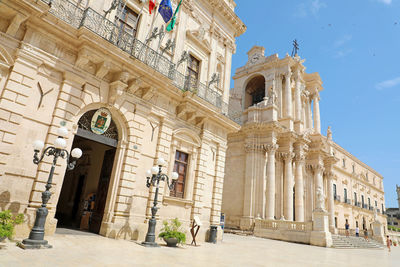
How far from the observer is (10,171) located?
749 cm

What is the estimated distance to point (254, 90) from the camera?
1242 inches

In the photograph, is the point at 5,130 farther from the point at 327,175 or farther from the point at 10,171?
the point at 327,175

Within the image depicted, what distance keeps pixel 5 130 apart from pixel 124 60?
4249mm

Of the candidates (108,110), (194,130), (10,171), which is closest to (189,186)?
A: (194,130)

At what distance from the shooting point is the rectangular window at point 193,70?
13750 mm

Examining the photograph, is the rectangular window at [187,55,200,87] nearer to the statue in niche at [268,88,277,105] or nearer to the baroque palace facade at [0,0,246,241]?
the baroque palace facade at [0,0,246,241]

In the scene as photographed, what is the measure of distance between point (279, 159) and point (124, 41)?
18822mm

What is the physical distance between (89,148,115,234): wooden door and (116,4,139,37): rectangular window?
194 inches

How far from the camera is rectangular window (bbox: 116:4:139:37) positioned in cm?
1096

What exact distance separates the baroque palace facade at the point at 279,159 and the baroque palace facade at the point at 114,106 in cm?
529

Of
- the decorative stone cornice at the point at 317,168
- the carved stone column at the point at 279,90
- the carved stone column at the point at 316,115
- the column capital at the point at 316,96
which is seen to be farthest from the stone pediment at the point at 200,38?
the column capital at the point at 316,96

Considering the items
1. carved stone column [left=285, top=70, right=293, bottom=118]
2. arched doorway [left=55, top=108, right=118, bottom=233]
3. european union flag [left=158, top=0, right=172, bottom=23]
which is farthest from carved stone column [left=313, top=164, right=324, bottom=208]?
european union flag [left=158, top=0, right=172, bottom=23]

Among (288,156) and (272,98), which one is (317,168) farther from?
(272,98)

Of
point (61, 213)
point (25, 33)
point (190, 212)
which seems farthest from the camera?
point (61, 213)
